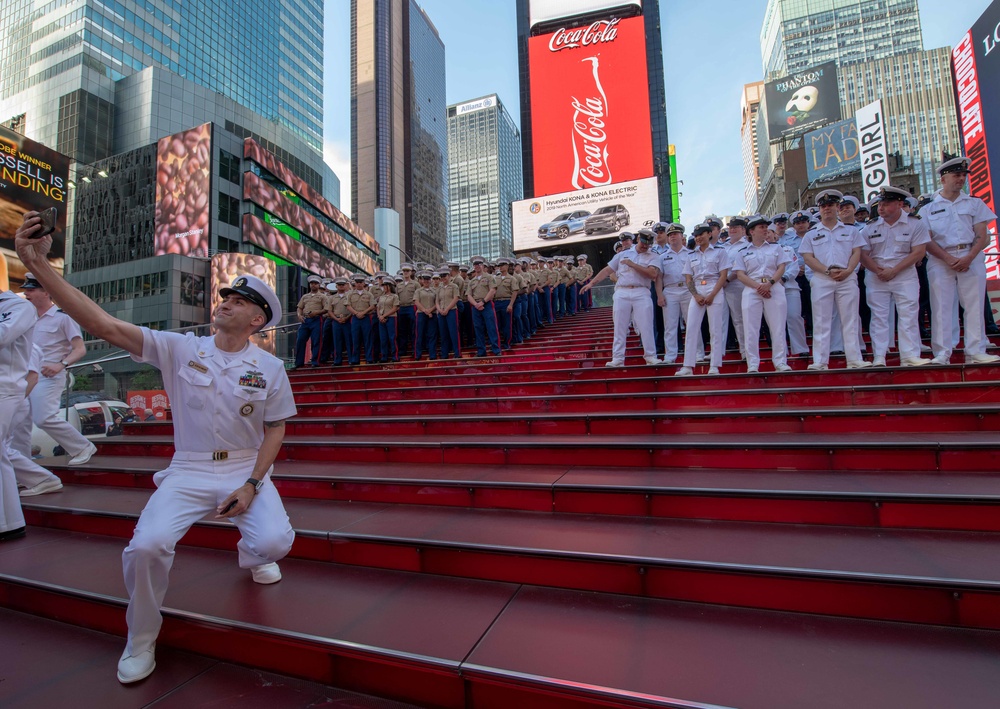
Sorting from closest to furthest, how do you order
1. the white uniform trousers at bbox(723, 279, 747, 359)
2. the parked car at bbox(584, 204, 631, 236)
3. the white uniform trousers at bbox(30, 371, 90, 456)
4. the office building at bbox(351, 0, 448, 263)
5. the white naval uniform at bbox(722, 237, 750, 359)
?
the white uniform trousers at bbox(30, 371, 90, 456) < the white naval uniform at bbox(722, 237, 750, 359) < the white uniform trousers at bbox(723, 279, 747, 359) < the parked car at bbox(584, 204, 631, 236) < the office building at bbox(351, 0, 448, 263)

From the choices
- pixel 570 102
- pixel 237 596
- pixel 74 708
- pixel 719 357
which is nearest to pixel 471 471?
pixel 237 596

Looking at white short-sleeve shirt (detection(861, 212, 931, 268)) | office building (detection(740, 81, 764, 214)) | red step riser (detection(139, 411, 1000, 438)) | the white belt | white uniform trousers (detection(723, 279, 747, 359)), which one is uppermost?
office building (detection(740, 81, 764, 214))

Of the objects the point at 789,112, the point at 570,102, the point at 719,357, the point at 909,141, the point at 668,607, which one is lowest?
the point at 668,607

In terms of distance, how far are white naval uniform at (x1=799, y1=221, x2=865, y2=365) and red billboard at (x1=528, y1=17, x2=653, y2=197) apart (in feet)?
70.4

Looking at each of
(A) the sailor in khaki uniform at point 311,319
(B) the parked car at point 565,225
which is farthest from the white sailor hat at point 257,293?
(B) the parked car at point 565,225

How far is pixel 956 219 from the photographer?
15.5ft

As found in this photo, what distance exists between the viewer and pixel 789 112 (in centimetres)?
4134

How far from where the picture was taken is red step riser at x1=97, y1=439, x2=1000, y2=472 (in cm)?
300

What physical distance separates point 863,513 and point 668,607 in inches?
49.3

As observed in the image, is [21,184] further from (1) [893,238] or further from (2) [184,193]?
(1) [893,238]

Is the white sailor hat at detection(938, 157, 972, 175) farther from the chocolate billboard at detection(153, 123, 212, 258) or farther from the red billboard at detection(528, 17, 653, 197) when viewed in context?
the chocolate billboard at detection(153, 123, 212, 258)

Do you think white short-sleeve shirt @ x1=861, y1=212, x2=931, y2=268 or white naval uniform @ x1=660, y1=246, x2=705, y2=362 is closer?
white short-sleeve shirt @ x1=861, y1=212, x2=931, y2=268

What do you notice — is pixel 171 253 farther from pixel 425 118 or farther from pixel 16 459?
pixel 425 118

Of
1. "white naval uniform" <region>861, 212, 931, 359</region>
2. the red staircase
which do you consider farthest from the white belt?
"white naval uniform" <region>861, 212, 931, 359</region>
